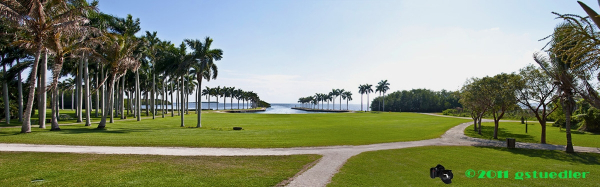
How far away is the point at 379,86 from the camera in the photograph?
129750mm

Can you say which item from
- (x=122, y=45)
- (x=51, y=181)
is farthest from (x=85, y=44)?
(x=51, y=181)

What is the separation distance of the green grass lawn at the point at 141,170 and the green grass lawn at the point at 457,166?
3012mm

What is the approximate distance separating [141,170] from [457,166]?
15614 millimetres

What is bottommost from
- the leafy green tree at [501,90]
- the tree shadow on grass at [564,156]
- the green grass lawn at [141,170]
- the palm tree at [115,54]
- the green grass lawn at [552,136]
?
the green grass lawn at [552,136]

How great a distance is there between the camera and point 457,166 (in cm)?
1456

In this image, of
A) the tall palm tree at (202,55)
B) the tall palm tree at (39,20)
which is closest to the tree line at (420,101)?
the tall palm tree at (202,55)

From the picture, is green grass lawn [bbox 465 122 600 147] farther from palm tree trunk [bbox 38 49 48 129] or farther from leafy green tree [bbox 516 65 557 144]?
palm tree trunk [bbox 38 49 48 129]

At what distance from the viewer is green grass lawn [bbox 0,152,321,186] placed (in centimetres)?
997

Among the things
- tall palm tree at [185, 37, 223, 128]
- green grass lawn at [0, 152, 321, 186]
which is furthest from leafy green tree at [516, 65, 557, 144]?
tall palm tree at [185, 37, 223, 128]

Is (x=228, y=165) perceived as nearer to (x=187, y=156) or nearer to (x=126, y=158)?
(x=187, y=156)

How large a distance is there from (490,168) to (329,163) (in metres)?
8.61

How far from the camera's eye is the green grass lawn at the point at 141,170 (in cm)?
997

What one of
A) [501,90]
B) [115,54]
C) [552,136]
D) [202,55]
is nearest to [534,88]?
[501,90]

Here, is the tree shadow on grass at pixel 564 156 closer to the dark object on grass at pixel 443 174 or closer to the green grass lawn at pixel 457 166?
the green grass lawn at pixel 457 166
